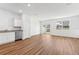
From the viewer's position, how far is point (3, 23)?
6320mm

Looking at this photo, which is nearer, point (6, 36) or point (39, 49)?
point (39, 49)

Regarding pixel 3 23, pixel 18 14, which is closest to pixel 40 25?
pixel 18 14

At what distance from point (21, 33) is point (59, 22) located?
5.38 m

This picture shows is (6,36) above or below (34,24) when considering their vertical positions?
below

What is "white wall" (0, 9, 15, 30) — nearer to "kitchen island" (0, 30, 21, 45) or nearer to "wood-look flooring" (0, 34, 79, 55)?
"kitchen island" (0, 30, 21, 45)

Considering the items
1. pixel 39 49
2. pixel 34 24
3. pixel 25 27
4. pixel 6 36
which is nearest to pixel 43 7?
pixel 39 49

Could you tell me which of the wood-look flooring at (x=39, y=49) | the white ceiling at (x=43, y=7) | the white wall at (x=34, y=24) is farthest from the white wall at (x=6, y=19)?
the white wall at (x=34, y=24)

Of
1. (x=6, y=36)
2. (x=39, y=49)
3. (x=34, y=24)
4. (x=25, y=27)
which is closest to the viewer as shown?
(x=39, y=49)

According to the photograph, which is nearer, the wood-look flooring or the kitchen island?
the wood-look flooring

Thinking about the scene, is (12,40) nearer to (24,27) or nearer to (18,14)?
(24,27)

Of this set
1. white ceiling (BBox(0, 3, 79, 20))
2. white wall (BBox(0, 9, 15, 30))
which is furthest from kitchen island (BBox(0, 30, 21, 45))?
white ceiling (BBox(0, 3, 79, 20))

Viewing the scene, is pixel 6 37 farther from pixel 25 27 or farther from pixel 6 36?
pixel 25 27

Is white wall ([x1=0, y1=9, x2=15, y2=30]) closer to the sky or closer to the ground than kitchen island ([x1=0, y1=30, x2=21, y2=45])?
closer to the sky

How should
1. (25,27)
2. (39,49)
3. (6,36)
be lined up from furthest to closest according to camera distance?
(25,27) → (6,36) → (39,49)
